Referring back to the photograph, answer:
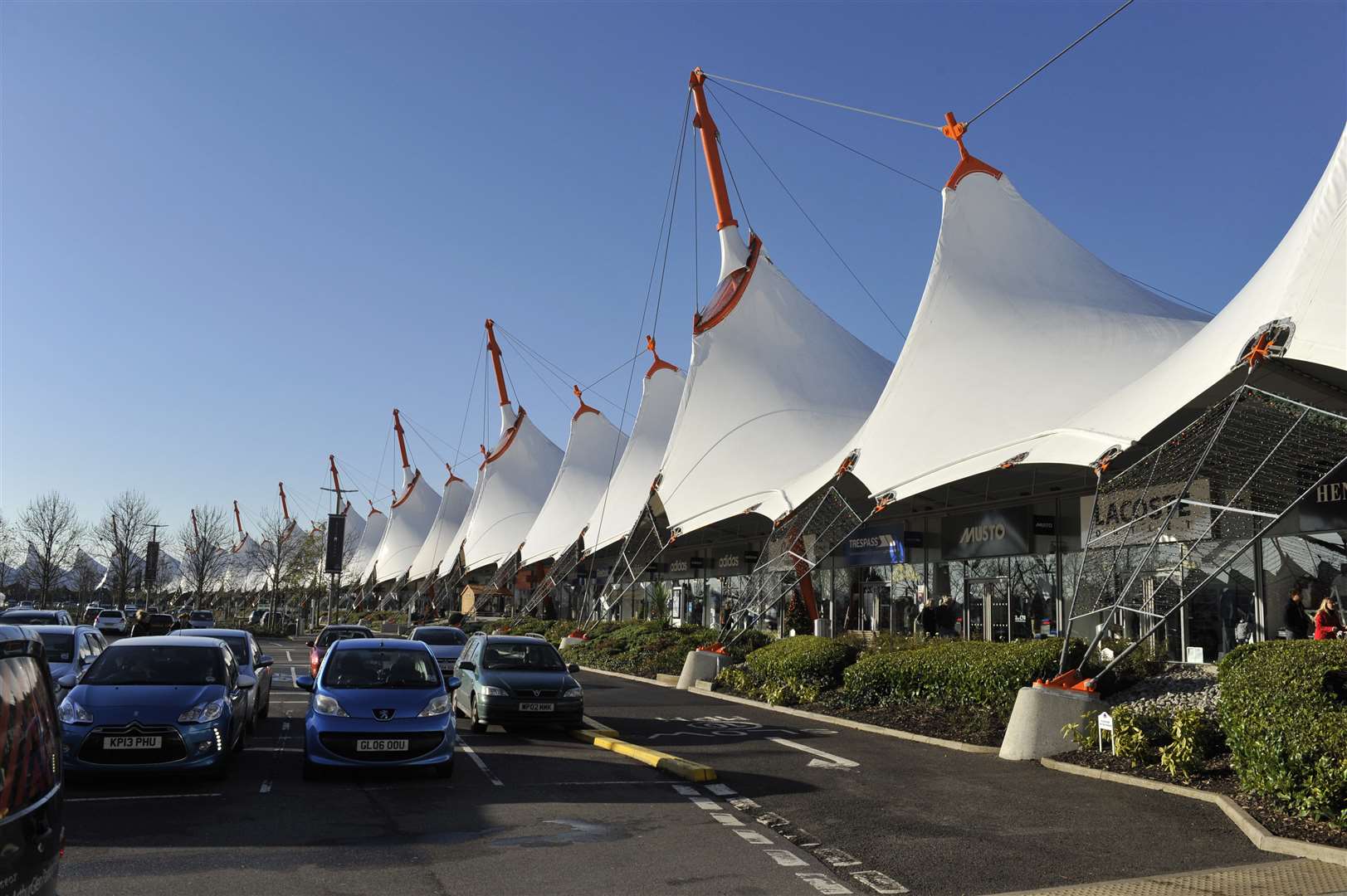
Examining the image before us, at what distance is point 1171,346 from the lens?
22.2 m

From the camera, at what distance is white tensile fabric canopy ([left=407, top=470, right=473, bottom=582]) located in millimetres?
84562

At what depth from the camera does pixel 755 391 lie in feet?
116

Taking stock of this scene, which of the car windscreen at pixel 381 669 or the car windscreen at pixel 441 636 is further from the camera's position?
the car windscreen at pixel 441 636

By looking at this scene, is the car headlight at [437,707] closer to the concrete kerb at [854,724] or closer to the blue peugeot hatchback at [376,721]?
the blue peugeot hatchback at [376,721]

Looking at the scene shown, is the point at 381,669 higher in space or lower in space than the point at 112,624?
higher

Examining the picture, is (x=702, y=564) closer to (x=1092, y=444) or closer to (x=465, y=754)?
(x=1092, y=444)

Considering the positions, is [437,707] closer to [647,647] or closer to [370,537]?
[647,647]

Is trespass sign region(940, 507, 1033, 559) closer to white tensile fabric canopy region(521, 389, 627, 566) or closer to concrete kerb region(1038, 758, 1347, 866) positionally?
concrete kerb region(1038, 758, 1347, 866)

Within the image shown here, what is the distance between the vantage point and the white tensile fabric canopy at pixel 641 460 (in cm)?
4444

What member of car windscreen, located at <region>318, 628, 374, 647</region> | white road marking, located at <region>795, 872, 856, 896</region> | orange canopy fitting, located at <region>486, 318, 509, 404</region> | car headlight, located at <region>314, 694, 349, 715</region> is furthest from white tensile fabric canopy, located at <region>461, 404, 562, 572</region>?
white road marking, located at <region>795, 872, 856, 896</region>

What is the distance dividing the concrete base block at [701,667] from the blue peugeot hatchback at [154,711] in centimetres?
1338

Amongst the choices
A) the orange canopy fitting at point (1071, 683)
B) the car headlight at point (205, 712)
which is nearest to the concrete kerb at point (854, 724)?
the orange canopy fitting at point (1071, 683)

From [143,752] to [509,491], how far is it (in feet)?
197

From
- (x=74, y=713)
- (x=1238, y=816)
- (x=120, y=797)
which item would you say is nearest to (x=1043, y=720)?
(x=1238, y=816)
